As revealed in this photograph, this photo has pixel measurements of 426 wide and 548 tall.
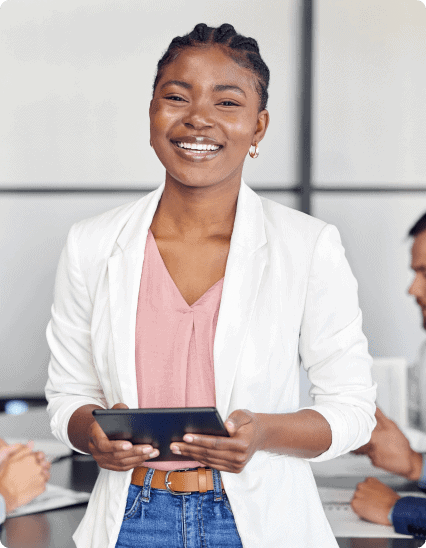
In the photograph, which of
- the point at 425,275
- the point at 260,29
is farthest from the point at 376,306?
the point at 260,29

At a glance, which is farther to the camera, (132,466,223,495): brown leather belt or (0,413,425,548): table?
(0,413,425,548): table

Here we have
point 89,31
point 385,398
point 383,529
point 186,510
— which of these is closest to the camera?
point 186,510

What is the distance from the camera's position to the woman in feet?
3.53

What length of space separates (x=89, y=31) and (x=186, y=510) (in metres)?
2.24

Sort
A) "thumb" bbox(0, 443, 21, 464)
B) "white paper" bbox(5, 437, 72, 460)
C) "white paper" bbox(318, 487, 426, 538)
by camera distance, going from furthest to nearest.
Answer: "white paper" bbox(5, 437, 72, 460)
"thumb" bbox(0, 443, 21, 464)
"white paper" bbox(318, 487, 426, 538)

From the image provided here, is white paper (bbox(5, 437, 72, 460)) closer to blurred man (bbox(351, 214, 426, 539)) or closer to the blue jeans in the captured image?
blurred man (bbox(351, 214, 426, 539))

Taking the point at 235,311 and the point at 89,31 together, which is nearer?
the point at 235,311

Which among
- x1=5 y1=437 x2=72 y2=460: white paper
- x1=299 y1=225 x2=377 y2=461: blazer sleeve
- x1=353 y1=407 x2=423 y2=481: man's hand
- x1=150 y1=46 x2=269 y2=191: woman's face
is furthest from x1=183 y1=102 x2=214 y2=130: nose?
x1=5 y1=437 x2=72 y2=460: white paper

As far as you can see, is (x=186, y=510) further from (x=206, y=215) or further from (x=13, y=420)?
(x=13, y=420)

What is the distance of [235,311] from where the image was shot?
1130 mm

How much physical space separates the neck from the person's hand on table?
0.37 metres

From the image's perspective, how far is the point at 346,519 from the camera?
2.17 m

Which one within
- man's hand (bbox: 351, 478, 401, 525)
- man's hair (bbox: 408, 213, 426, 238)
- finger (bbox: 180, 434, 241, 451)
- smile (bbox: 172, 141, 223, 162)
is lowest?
man's hand (bbox: 351, 478, 401, 525)

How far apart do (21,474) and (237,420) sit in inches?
59.8
